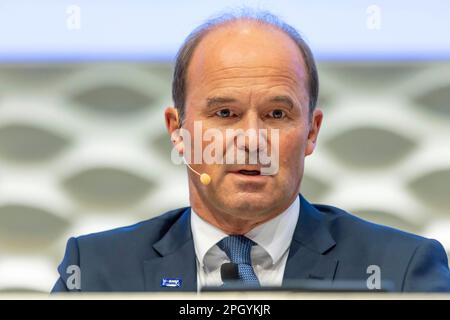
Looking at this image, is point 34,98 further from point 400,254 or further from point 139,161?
point 400,254

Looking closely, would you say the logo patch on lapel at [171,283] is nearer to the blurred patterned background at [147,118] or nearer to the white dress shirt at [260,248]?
the white dress shirt at [260,248]

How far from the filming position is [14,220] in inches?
112

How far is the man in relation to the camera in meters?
2.61

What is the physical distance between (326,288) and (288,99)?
A: 0.58 metres

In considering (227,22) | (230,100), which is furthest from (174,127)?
(227,22)

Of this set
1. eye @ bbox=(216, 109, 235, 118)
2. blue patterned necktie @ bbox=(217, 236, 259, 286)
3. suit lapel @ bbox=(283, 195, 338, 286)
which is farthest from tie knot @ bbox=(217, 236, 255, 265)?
eye @ bbox=(216, 109, 235, 118)

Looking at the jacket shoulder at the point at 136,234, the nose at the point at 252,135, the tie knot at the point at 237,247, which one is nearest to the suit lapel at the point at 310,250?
the tie knot at the point at 237,247

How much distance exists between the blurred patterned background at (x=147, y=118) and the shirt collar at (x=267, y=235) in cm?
12

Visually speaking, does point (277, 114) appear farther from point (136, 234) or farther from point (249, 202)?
point (136, 234)

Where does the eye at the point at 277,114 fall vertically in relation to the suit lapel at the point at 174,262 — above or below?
above

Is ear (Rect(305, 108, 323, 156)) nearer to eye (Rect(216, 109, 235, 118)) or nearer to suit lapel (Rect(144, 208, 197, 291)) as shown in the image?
eye (Rect(216, 109, 235, 118))

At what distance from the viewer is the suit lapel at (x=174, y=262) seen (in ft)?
8.55

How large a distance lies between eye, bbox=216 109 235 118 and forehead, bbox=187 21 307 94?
66 mm
